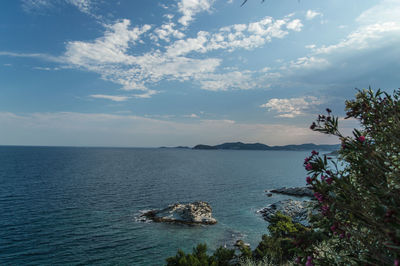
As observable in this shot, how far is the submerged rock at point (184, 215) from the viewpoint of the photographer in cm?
4022

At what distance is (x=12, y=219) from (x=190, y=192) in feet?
129

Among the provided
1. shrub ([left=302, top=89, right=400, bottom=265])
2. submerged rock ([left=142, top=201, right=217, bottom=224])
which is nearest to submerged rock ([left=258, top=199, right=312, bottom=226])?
submerged rock ([left=142, top=201, right=217, bottom=224])

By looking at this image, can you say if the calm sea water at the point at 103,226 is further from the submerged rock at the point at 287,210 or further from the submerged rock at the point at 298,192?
the submerged rock at the point at 298,192

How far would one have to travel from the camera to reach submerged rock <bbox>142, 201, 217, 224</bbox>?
132 feet

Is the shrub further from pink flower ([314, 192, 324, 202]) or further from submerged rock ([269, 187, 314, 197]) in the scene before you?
submerged rock ([269, 187, 314, 197])

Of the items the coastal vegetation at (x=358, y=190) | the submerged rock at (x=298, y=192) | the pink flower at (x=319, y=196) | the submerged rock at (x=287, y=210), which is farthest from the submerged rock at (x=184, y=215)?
the pink flower at (x=319, y=196)

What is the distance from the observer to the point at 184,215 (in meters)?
41.1

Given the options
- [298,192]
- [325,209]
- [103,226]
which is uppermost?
[325,209]

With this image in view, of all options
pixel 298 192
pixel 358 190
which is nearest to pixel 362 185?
pixel 358 190

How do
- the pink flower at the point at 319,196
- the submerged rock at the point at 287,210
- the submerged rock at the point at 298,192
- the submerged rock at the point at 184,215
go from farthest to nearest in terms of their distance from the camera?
the submerged rock at the point at 298,192 → the submerged rock at the point at 287,210 → the submerged rock at the point at 184,215 → the pink flower at the point at 319,196

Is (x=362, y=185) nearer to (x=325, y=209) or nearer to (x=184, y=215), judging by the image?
(x=325, y=209)

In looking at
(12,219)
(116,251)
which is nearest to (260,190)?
(116,251)

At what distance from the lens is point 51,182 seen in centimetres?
6775

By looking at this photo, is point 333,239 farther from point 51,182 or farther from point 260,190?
point 51,182
